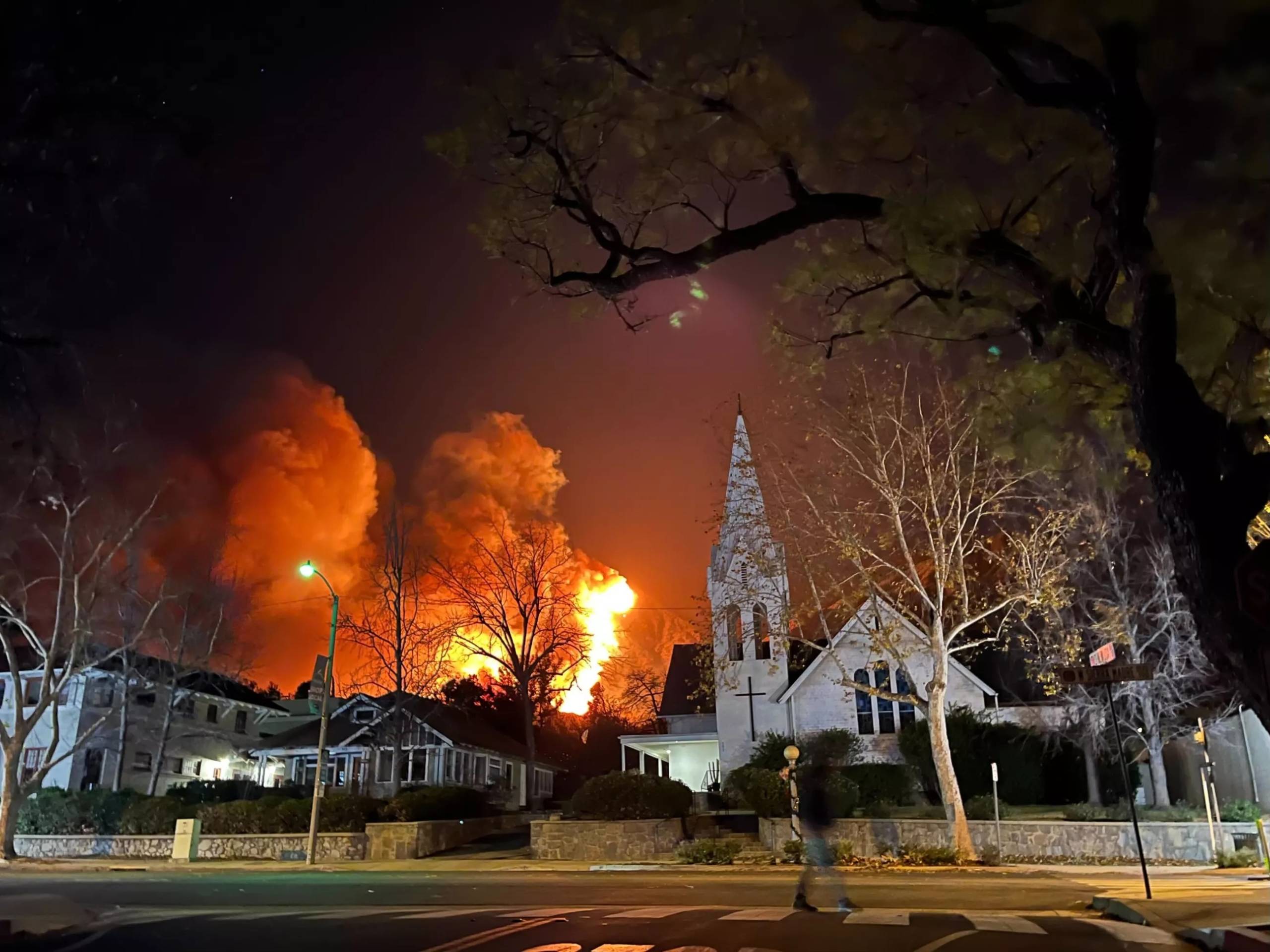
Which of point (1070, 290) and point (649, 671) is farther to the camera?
point (649, 671)

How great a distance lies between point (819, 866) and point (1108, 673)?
4674 mm

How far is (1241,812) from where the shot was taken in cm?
2127

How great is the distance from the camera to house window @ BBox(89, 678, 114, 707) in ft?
130

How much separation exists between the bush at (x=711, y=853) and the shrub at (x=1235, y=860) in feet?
31.7

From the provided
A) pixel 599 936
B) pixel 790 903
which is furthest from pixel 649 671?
pixel 599 936

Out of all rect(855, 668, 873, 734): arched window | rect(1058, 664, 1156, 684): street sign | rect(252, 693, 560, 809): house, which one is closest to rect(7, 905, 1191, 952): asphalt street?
rect(1058, 664, 1156, 684): street sign

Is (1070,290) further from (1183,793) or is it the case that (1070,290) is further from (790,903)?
(1183,793)

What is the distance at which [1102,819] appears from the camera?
2191cm

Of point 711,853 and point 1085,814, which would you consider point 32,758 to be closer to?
point 711,853

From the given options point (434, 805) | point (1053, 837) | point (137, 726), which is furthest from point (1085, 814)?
point (137, 726)

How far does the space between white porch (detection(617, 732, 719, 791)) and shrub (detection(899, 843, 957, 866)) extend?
17166 mm

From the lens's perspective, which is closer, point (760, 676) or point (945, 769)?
point (945, 769)

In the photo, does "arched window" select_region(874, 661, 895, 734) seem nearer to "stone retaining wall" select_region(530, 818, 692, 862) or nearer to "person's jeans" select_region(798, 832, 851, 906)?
"stone retaining wall" select_region(530, 818, 692, 862)

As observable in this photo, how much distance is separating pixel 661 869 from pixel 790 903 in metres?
8.15
